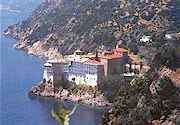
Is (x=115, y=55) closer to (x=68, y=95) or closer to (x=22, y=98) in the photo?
(x=68, y=95)

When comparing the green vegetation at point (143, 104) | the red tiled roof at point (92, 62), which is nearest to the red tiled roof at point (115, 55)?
the red tiled roof at point (92, 62)

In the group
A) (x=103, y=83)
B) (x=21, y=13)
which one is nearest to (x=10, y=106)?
(x=103, y=83)

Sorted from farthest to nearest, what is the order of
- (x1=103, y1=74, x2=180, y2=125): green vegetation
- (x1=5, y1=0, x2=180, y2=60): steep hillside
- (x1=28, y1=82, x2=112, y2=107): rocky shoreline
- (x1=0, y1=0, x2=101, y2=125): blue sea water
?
(x1=5, y1=0, x2=180, y2=60): steep hillside
(x1=28, y1=82, x2=112, y2=107): rocky shoreline
(x1=0, y1=0, x2=101, y2=125): blue sea water
(x1=103, y1=74, x2=180, y2=125): green vegetation

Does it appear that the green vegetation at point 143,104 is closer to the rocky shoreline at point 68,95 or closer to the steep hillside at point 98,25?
the rocky shoreline at point 68,95

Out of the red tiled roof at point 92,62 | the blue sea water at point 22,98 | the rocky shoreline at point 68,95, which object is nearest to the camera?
the blue sea water at point 22,98

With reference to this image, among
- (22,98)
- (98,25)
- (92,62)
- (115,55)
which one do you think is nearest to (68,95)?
(92,62)

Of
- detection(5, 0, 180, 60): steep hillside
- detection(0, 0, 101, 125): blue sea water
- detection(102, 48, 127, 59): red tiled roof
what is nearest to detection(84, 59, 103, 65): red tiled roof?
detection(102, 48, 127, 59): red tiled roof

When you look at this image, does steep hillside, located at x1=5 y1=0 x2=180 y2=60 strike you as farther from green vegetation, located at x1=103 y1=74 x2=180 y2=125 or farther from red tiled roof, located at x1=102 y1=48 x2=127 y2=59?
green vegetation, located at x1=103 y1=74 x2=180 y2=125
